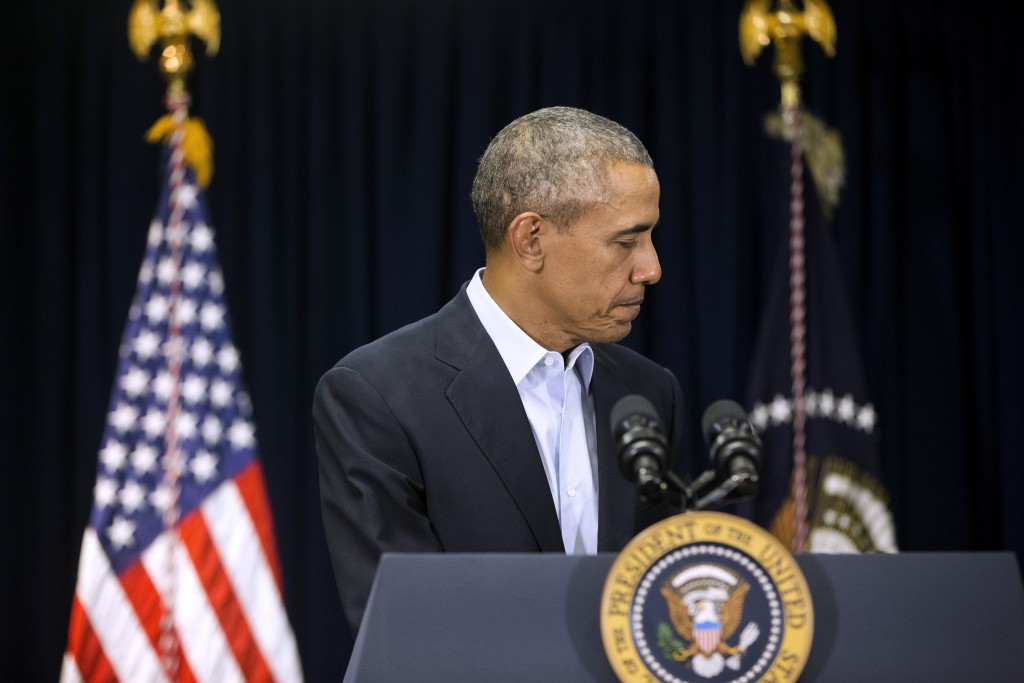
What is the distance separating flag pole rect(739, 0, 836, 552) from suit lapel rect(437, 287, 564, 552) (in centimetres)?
236

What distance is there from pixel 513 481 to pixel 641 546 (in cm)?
73

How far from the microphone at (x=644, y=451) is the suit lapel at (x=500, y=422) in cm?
60

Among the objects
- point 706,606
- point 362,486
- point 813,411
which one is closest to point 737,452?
point 706,606

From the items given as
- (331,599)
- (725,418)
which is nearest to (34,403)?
(331,599)

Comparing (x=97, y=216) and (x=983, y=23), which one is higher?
(x=983, y=23)

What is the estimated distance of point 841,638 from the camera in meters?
1.27

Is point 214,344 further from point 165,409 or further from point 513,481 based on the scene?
point 513,481

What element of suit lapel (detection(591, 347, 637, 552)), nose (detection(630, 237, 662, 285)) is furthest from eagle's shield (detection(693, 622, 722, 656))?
nose (detection(630, 237, 662, 285))

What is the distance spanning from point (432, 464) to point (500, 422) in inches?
5.5

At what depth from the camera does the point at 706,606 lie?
4.07 feet

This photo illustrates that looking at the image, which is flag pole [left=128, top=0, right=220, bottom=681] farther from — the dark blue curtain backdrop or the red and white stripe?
the dark blue curtain backdrop

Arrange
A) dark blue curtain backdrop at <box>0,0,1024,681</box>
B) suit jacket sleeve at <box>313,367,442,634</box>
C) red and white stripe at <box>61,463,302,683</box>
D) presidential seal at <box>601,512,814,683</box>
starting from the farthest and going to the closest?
dark blue curtain backdrop at <box>0,0,1024,681</box> → red and white stripe at <box>61,463,302,683</box> → suit jacket sleeve at <box>313,367,442,634</box> → presidential seal at <box>601,512,814,683</box>

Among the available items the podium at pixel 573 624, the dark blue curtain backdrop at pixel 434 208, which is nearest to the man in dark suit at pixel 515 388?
the podium at pixel 573 624

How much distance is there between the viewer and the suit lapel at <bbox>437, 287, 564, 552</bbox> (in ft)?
6.39
